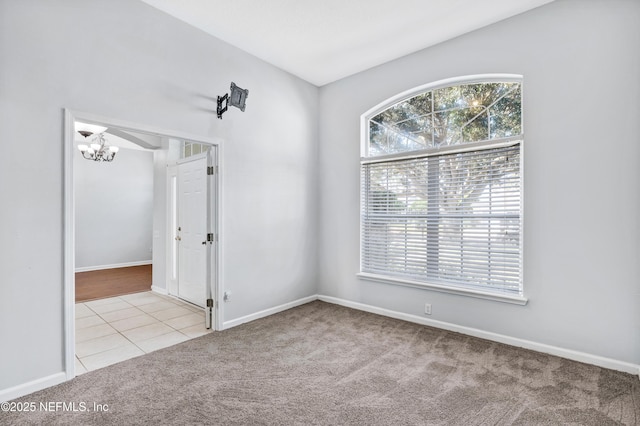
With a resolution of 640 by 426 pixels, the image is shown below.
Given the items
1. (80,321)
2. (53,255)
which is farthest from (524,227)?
(80,321)

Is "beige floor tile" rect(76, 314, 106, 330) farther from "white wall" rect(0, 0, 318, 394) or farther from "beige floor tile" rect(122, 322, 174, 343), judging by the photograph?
"white wall" rect(0, 0, 318, 394)

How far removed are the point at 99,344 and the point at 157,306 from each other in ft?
4.34

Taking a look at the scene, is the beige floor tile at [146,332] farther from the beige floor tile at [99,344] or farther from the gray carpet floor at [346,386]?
the gray carpet floor at [346,386]

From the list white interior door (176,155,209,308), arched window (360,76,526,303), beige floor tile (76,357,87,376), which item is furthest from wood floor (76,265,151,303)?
arched window (360,76,526,303)

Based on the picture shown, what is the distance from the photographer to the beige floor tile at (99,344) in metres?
2.98

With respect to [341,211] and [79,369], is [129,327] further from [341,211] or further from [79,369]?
[341,211]

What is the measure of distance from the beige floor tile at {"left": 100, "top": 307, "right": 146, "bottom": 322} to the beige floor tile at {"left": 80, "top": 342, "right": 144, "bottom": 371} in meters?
1.04

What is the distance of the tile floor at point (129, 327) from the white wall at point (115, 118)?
0.49 meters

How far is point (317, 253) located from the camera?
15.6ft

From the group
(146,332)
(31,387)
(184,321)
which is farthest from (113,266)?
(31,387)

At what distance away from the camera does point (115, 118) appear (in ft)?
8.88

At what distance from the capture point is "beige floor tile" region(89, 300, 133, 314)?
4.29 meters

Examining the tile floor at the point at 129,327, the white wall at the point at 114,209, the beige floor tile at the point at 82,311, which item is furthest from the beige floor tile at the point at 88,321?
the white wall at the point at 114,209

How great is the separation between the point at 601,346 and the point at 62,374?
435 cm
